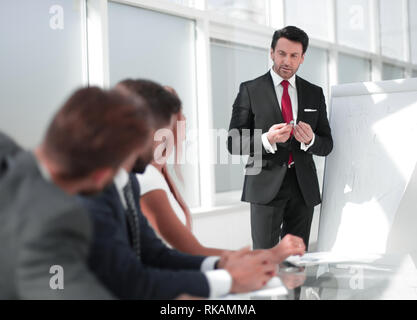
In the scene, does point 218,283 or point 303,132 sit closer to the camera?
point 218,283

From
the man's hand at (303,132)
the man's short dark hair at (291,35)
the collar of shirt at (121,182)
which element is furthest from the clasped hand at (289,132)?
the collar of shirt at (121,182)

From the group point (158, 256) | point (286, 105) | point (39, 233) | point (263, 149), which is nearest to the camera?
point (39, 233)

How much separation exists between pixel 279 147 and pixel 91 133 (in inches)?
76.6

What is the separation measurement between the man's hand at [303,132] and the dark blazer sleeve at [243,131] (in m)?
0.19

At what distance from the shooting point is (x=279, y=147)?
261cm

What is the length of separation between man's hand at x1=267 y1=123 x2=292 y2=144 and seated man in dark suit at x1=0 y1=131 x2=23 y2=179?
1.59 metres

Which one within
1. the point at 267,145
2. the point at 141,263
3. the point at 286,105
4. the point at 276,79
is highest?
the point at 276,79

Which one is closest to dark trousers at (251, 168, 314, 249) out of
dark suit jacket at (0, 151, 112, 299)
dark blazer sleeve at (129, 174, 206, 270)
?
dark blazer sleeve at (129, 174, 206, 270)

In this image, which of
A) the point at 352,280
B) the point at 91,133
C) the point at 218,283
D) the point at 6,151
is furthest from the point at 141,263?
the point at 352,280

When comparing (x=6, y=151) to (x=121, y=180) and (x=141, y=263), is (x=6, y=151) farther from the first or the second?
(x=141, y=263)

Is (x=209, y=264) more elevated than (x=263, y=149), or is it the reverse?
(x=263, y=149)

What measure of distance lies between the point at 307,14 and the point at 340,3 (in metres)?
0.89

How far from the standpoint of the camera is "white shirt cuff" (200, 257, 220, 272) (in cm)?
142
